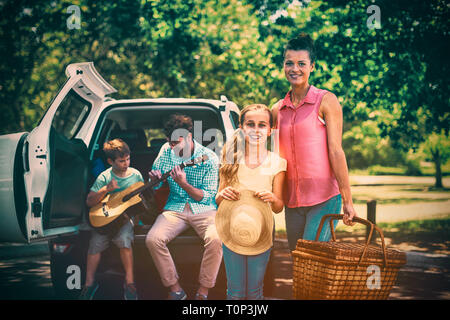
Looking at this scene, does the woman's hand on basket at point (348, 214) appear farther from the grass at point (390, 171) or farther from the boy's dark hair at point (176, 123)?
the grass at point (390, 171)

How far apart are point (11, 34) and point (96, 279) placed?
1049 cm

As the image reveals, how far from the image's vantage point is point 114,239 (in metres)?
4.14

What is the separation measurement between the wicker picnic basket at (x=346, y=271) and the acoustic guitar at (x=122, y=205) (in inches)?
61.6

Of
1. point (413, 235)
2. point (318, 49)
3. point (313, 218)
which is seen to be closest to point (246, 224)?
point (313, 218)

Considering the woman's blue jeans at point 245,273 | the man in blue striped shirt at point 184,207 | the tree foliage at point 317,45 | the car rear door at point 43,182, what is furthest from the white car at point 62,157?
the tree foliage at point 317,45

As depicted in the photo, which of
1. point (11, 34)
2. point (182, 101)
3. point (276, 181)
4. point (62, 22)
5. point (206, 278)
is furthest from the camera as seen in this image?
point (11, 34)

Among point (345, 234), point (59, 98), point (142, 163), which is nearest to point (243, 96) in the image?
point (345, 234)

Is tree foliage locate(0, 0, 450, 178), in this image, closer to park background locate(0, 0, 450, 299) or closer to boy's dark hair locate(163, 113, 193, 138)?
park background locate(0, 0, 450, 299)

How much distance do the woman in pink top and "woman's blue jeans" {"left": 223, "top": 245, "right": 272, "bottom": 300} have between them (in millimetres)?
426

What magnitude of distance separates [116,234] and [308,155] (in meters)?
1.78

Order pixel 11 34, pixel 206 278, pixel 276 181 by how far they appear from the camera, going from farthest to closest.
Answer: pixel 11 34 < pixel 206 278 < pixel 276 181

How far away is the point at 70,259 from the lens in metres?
4.23

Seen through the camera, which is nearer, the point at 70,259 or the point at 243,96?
the point at 70,259

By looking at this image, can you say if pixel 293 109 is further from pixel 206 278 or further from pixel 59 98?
pixel 59 98
